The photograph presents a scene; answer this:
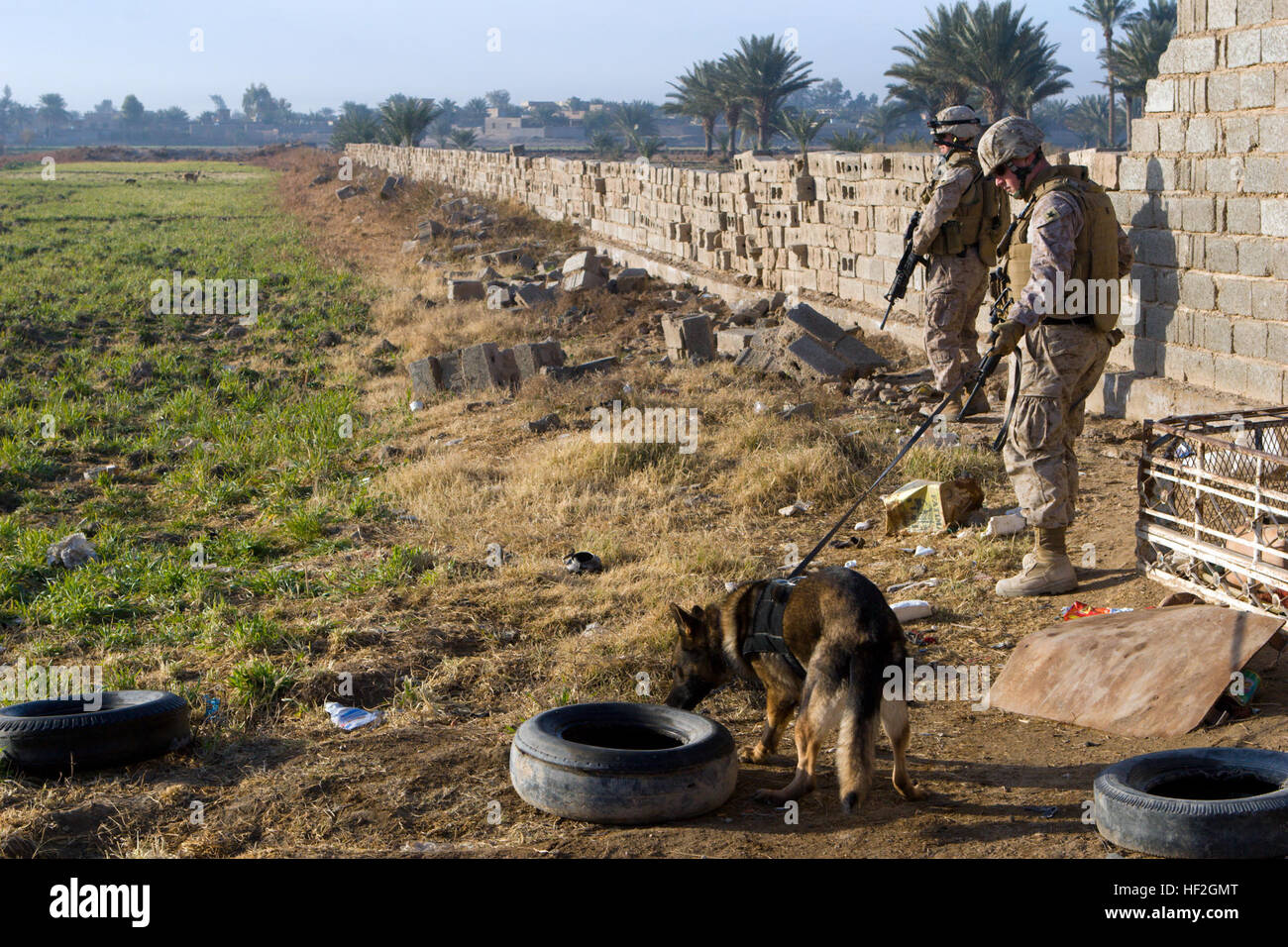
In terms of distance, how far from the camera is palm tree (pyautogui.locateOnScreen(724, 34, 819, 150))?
38.5 meters

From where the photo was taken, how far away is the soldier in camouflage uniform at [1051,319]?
534 cm

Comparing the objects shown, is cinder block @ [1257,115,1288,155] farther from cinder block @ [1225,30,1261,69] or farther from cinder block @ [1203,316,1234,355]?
cinder block @ [1203,316,1234,355]

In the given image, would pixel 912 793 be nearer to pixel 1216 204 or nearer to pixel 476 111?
pixel 1216 204

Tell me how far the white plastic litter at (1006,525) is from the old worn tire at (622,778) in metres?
3.23

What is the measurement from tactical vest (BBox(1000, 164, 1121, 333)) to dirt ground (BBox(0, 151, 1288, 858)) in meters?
1.36

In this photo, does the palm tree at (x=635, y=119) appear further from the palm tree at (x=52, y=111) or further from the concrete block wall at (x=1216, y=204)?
the palm tree at (x=52, y=111)

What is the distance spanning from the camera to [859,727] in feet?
11.8

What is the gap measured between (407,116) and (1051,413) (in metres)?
45.9

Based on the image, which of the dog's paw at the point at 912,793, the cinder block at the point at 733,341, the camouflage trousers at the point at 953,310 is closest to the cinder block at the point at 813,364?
the cinder block at the point at 733,341

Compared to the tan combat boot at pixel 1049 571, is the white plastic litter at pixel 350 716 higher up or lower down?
lower down

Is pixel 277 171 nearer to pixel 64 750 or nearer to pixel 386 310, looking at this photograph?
pixel 386 310

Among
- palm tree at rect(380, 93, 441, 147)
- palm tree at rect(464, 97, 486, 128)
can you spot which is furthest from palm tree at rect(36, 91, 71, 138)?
palm tree at rect(380, 93, 441, 147)

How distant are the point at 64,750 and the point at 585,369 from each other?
796 centimetres
